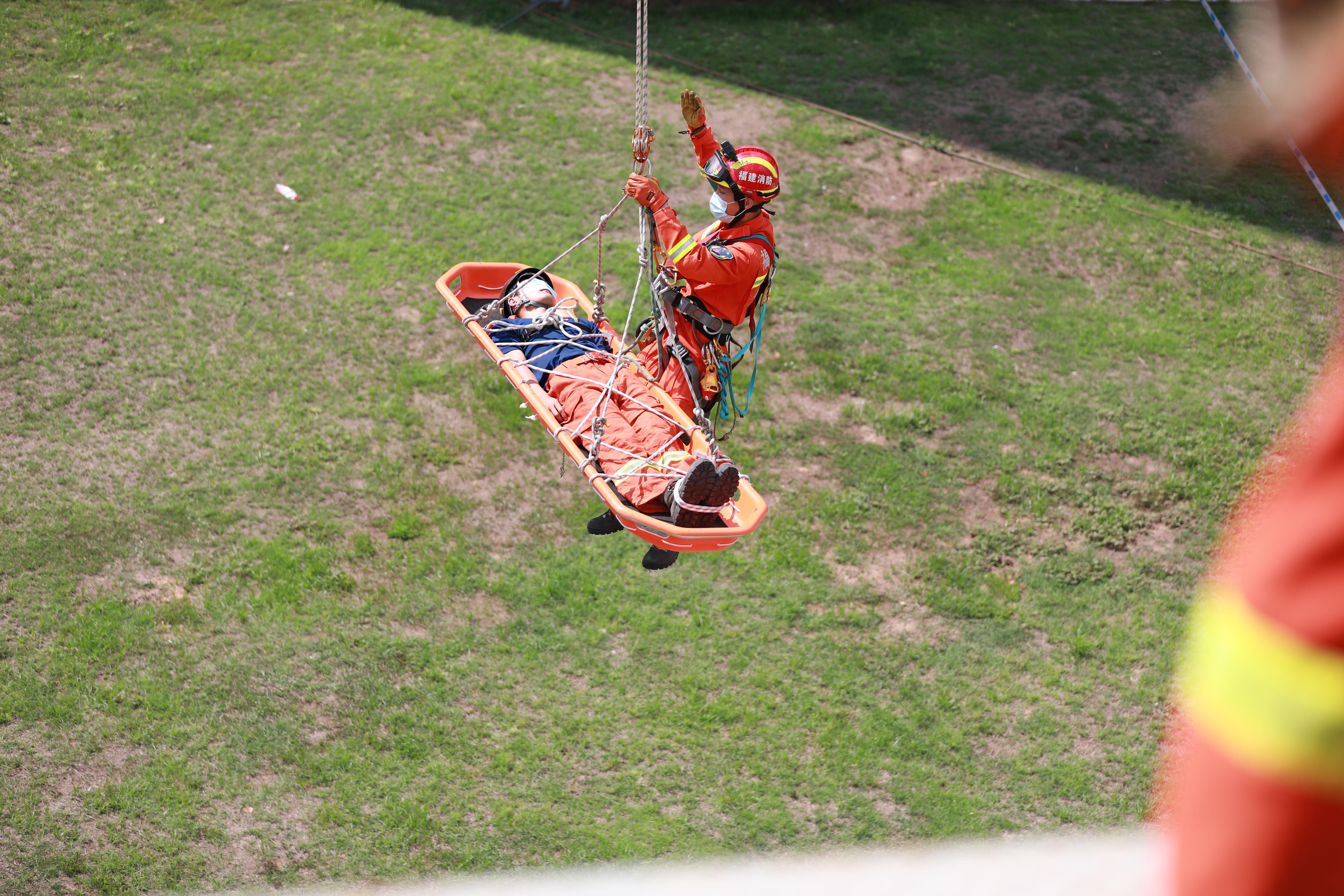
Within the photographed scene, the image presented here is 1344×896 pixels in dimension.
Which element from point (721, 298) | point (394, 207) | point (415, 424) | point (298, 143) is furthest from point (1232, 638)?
point (298, 143)

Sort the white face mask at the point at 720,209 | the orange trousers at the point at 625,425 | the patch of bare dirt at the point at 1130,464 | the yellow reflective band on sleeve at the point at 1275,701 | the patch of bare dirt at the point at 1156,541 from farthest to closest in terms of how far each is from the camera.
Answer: the patch of bare dirt at the point at 1130,464 < the patch of bare dirt at the point at 1156,541 < the white face mask at the point at 720,209 < the orange trousers at the point at 625,425 < the yellow reflective band on sleeve at the point at 1275,701

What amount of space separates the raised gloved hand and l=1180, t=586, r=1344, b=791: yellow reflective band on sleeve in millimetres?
5187

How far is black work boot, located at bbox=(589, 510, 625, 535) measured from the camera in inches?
266

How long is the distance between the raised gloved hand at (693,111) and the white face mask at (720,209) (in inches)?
16.3

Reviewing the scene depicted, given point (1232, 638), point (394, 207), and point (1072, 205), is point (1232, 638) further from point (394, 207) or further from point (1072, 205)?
point (1072, 205)

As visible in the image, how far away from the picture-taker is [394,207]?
1086 centimetres

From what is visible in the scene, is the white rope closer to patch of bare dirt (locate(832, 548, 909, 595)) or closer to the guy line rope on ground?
patch of bare dirt (locate(832, 548, 909, 595))

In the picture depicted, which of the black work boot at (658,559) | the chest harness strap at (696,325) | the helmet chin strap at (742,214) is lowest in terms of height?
the black work boot at (658,559)

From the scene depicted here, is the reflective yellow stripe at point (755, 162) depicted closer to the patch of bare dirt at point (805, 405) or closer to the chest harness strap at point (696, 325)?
the chest harness strap at point (696, 325)

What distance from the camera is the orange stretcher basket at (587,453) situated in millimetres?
5191

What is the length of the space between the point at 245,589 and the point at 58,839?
6.71 ft

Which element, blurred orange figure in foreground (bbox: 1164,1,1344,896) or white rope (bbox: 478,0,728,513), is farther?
white rope (bbox: 478,0,728,513)

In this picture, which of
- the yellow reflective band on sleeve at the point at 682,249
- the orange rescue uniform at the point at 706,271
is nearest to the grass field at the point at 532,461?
the orange rescue uniform at the point at 706,271

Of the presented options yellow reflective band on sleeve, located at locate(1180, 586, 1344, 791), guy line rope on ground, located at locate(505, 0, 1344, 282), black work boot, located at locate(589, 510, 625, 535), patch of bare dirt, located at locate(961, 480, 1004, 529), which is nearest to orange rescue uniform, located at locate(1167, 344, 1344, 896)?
yellow reflective band on sleeve, located at locate(1180, 586, 1344, 791)
